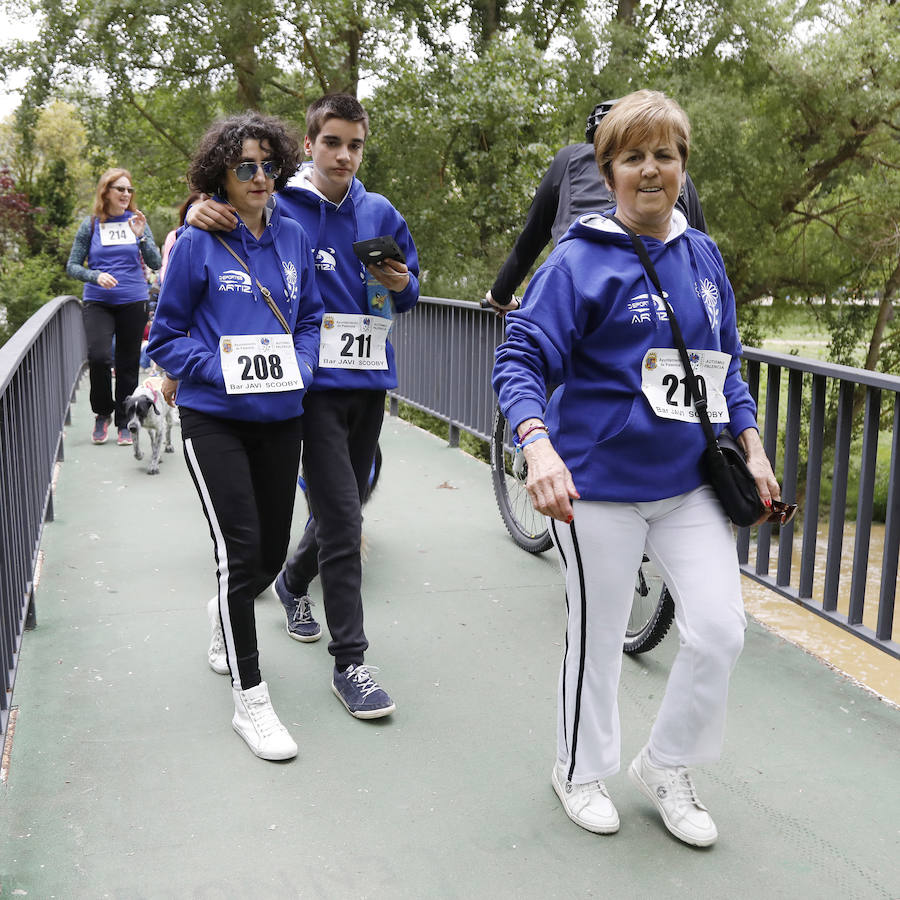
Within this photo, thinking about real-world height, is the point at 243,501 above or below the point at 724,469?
below

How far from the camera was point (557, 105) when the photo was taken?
51.4 feet

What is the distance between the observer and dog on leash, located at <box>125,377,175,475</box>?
7434mm

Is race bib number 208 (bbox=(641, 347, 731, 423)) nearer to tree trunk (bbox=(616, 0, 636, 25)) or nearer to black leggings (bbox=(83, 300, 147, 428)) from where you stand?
black leggings (bbox=(83, 300, 147, 428))

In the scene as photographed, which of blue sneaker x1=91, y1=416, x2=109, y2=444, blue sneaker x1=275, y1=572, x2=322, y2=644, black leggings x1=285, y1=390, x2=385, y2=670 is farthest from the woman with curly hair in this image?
blue sneaker x1=91, y1=416, x2=109, y2=444

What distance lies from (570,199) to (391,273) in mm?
722

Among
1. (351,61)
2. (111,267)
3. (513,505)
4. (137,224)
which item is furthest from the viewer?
(351,61)

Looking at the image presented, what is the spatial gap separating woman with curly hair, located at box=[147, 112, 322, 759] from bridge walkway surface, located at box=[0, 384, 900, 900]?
12.6 inches

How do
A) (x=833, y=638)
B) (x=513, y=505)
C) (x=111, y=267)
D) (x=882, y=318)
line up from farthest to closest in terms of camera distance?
(x=882, y=318) → (x=833, y=638) → (x=111, y=267) → (x=513, y=505)

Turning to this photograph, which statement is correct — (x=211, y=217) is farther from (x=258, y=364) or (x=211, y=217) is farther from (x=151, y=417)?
(x=151, y=417)

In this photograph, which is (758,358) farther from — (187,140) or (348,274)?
(187,140)

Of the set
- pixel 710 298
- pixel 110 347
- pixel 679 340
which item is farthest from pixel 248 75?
pixel 679 340

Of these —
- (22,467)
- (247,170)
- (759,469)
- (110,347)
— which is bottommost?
(22,467)

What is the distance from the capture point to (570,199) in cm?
393

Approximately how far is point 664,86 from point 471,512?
1139cm
